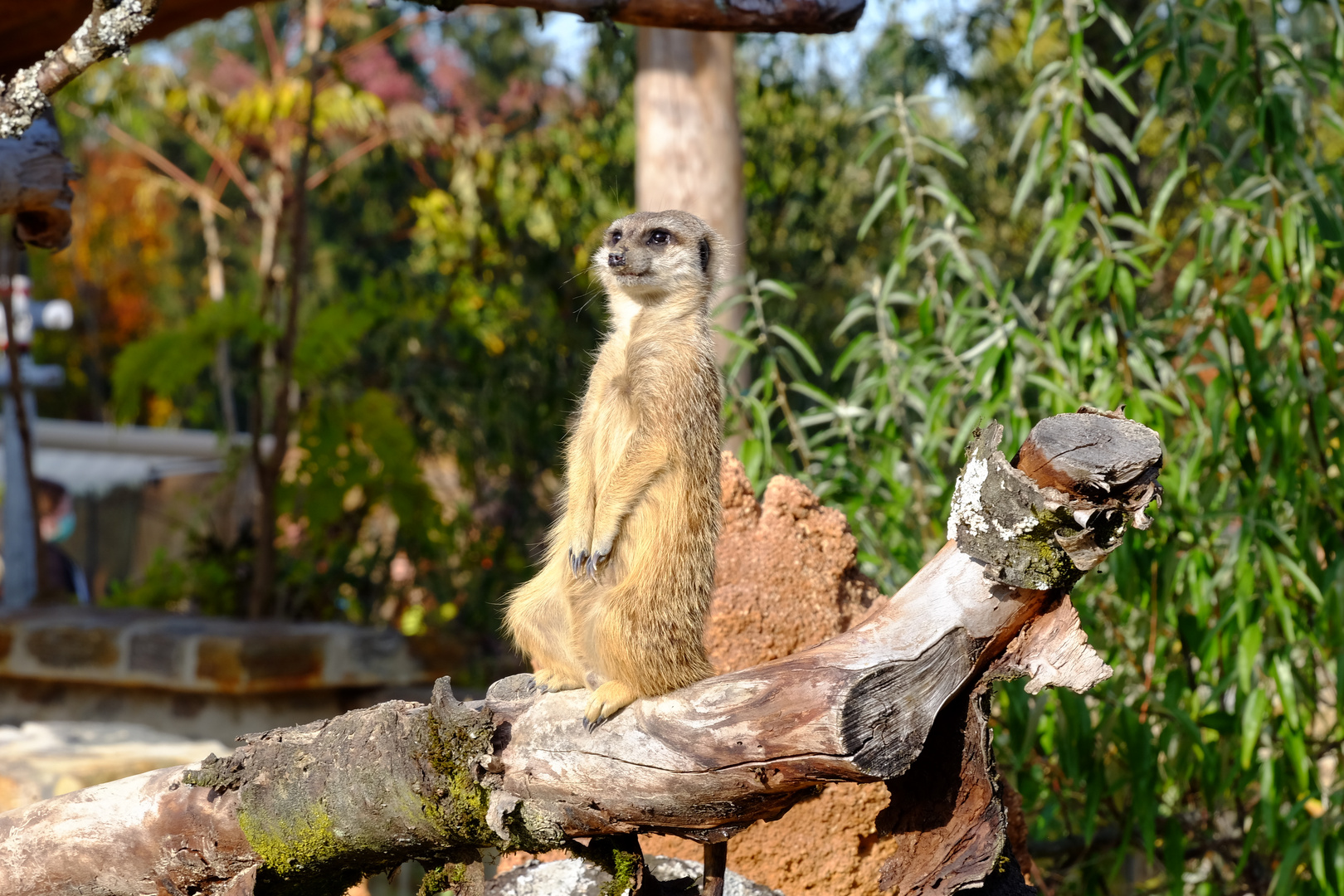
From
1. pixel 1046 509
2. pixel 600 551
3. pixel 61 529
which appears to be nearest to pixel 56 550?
pixel 61 529

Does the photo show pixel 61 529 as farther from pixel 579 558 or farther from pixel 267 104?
pixel 579 558

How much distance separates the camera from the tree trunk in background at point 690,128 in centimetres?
432

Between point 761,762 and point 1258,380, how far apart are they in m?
1.90

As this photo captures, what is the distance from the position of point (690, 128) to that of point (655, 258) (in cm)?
217

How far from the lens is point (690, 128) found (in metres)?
4.32

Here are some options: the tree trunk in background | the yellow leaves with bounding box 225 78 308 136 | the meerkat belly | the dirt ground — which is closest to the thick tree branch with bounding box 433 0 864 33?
the meerkat belly

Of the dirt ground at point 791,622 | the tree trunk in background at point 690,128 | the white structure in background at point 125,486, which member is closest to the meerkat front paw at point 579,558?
the dirt ground at point 791,622

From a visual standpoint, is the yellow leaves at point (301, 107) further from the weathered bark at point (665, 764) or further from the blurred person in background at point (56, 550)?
the weathered bark at point (665, 764)

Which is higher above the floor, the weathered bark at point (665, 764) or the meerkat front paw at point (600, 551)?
the meerkat front paw at point (600, 551)

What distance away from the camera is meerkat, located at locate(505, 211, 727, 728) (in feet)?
6.57

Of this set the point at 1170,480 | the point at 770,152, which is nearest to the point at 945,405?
the point at 1170,480

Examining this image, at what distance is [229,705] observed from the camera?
5324 mm

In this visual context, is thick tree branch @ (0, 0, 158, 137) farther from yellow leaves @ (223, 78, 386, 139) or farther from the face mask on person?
the face mask on person

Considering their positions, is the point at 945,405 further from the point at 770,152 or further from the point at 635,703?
the point at 770,152
